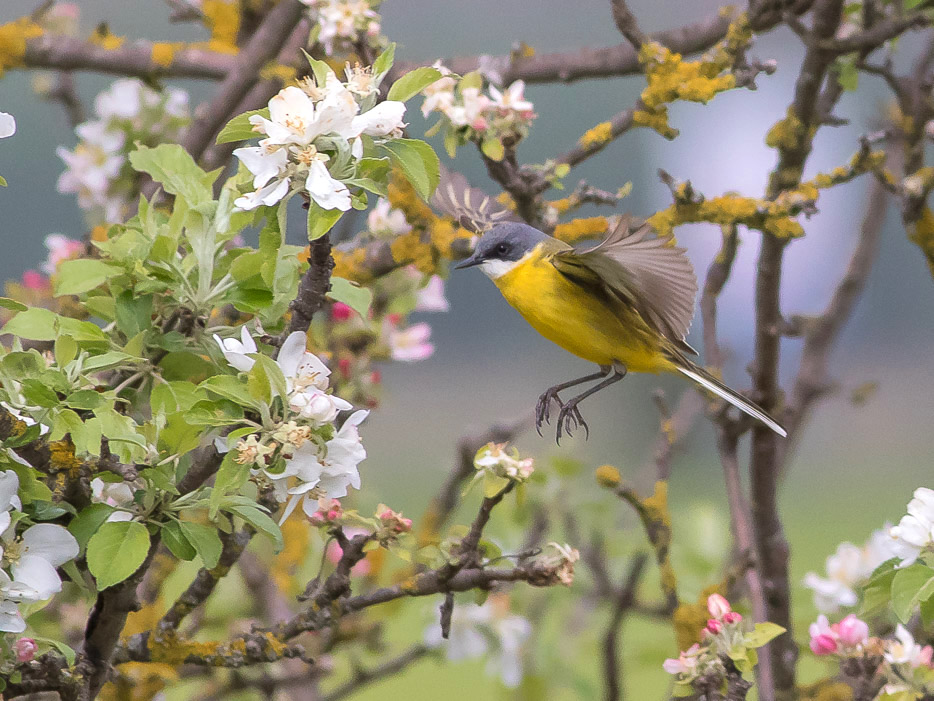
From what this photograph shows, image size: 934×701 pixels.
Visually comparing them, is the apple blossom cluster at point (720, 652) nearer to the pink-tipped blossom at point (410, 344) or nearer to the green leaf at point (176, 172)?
the green leaf at point (176, 172)

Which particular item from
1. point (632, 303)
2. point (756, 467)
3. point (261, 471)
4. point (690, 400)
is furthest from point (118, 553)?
point (690, 400)

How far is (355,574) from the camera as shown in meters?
1.54

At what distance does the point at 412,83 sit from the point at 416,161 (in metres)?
0.05

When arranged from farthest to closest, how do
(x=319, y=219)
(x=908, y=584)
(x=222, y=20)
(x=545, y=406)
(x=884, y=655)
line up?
(x=222, y=20)
(x=545, y=406)
(x=884, y=655)
(x=908, y=584)
(x=319, y=219)

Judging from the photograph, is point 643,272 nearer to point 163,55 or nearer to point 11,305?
point 11,305

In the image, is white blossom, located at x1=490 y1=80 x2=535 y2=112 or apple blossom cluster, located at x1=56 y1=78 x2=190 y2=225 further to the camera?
apple blossom cluster, located at x1=56 y1=78 x2=190 y2=225

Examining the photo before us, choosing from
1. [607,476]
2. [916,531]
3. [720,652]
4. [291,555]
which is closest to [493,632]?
[291,555]

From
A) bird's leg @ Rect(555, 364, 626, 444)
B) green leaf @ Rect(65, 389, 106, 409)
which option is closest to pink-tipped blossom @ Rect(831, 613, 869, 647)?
bird's leg @ Rect(555, 364, 626, 444)

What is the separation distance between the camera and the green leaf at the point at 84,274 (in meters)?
0.72

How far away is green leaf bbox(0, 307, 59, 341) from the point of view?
0.68 m

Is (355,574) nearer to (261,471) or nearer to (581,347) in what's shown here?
(581,347)

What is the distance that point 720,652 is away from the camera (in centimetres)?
79

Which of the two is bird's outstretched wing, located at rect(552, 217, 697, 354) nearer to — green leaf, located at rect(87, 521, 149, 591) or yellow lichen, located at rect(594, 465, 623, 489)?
yellow lichen, located at rect(594, 465, 623, 489)

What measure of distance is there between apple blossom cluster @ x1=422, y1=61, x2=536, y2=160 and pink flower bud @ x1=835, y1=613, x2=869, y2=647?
55 cm
